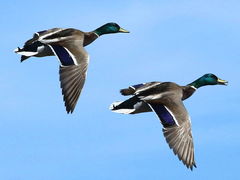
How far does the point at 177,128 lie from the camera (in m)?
23.8

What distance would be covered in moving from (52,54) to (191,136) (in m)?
5.04

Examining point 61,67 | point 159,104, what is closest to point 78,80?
point 61,67

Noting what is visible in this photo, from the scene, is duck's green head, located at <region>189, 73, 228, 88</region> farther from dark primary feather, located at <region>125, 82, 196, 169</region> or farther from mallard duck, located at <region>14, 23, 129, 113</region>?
mallard duck, located at <region>14, 23, 129, 113</region>

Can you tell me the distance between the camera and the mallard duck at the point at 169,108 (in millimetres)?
23453

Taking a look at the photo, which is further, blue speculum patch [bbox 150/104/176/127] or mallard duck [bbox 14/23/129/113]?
mallard duck [bbox 14/23/129/113]

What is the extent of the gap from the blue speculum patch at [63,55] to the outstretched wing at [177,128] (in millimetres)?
2350

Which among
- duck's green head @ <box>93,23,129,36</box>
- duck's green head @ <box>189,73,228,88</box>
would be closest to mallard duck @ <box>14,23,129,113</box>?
duck's green head @ <box>93,23,129,36</box>

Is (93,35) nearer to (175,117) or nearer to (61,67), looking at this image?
(61,67)

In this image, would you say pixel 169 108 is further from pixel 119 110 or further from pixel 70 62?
pixel 70 62

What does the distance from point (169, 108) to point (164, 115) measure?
0.31 metres

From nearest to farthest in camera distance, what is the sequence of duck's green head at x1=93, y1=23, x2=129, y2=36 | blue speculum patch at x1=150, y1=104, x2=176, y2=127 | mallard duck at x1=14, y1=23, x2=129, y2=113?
blue speculum patch at x1=150, y1=104, x2=176, y2=127 → mallard duck at x1=14, y1=23, x2=129, y2=113 → duck's green head at x1=93, y1=23, x2=129, y2=36

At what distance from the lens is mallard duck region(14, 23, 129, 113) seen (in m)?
24.8

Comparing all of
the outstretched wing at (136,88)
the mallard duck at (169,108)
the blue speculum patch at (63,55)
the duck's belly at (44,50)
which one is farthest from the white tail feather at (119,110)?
the duck's belly at (44,50)

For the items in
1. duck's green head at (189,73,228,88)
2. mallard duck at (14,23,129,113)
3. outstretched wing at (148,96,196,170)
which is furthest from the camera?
duck's green head at (189,73,228,88)
